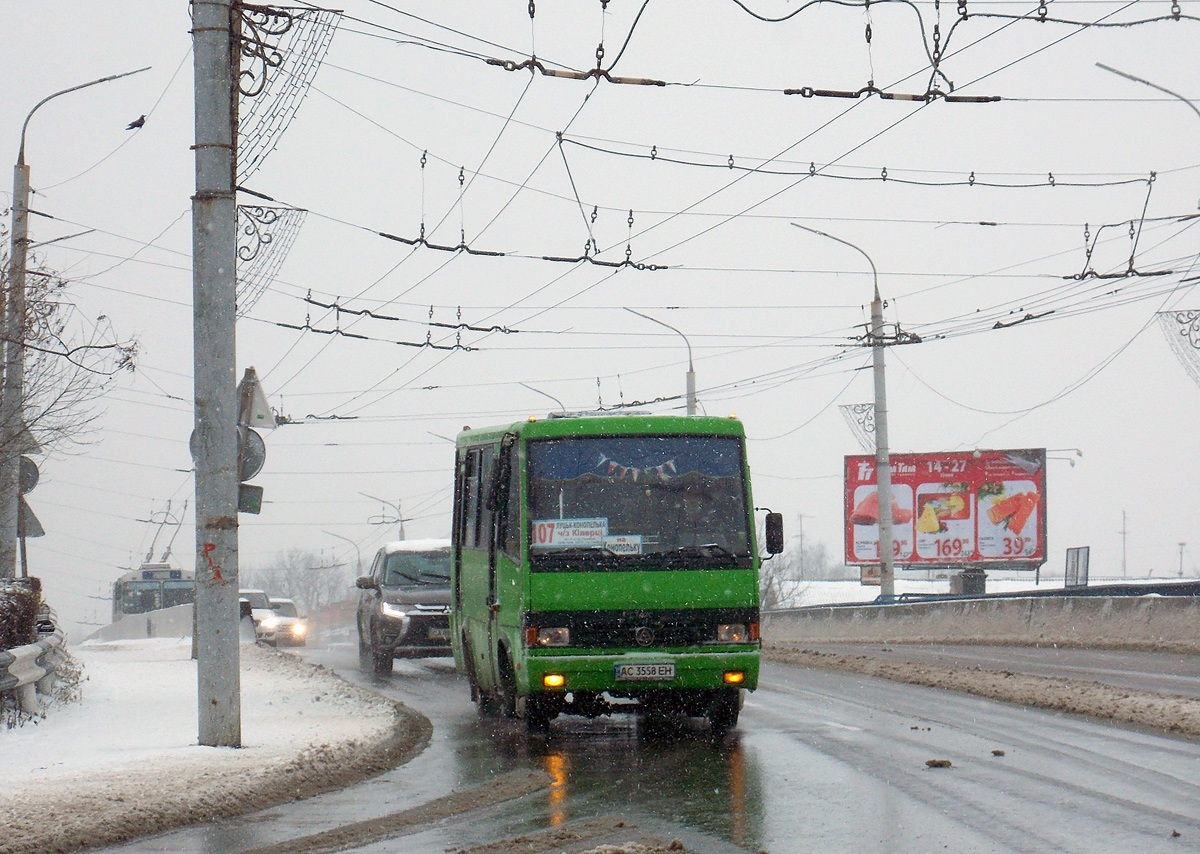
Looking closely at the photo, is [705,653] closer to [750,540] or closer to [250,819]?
[750,540]

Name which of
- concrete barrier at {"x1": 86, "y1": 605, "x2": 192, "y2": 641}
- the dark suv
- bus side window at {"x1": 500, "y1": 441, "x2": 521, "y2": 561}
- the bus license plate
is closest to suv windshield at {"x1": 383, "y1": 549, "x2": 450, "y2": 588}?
the dark suv

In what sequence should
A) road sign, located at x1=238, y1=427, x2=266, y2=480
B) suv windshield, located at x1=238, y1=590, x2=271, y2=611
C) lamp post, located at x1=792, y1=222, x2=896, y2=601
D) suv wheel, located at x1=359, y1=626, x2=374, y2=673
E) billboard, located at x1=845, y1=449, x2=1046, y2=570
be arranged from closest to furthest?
road sign, located at x1=238, y1=427, x2=266, y2=480 → suv wheel, located at x1=359, y1=626, x2=374, y2=673 → lamp post, located at x1=792, y1=222, x2=896, y2=601 → suv windshield, located at x1=238, y1=590, x2=271, y2=611 → billboard, located at x1=845, y1=449, x2=1046, y2=570

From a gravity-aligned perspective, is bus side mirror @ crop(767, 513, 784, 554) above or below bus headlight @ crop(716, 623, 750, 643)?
above

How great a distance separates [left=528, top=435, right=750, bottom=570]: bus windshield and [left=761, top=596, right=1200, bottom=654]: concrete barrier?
11.1 m

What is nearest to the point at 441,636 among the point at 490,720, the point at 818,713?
the point at 490,720

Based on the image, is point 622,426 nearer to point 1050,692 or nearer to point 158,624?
Result: point 1050,692

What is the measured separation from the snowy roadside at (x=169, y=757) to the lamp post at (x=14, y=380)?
3.14 m

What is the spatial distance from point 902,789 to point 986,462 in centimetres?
4660

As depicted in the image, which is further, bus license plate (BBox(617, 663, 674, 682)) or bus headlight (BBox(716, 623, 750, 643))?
bus headlight (BBox(716, 623, 750, 643))

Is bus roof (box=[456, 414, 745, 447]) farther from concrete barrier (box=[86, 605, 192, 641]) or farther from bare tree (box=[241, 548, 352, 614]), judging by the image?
bare tree (box=[241, 548, 352, 614])

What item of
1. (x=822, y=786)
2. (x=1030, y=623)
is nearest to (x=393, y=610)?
(x=1030, y=623)

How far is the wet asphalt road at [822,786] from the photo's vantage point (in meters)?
7.08

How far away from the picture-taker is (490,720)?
13.9m

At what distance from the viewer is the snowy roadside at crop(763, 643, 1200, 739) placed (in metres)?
11.6
